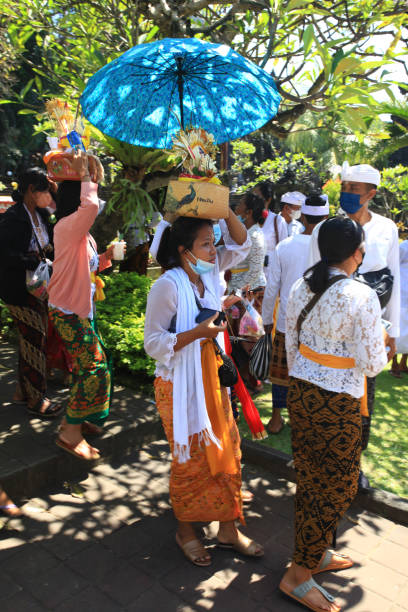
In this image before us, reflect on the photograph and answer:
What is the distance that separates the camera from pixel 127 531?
3141 mm

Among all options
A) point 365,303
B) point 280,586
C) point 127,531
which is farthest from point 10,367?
point 365,303

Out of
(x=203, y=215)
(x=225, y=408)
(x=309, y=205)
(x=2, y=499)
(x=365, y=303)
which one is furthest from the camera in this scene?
(x=309, y=205)

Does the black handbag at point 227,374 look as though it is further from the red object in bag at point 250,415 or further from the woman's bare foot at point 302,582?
the woman's bare foot at point 302,582

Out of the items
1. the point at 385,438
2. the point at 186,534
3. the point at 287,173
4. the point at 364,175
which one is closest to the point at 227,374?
the point at 186,534

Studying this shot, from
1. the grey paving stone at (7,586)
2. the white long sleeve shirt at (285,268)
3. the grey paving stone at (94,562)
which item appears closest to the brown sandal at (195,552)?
the grey paving stone at (94,562)

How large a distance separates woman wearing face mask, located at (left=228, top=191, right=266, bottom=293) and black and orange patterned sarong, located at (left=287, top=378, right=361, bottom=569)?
2.50 m

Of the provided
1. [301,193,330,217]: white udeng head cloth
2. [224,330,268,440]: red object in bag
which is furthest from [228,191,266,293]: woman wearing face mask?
[224,330,268,440]: red object in bag

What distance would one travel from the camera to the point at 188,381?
2.68m

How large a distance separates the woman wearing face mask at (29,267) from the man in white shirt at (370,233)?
2.20 m

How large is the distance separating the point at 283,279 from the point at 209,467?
2.18 m

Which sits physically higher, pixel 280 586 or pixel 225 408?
A: pixel 225 408

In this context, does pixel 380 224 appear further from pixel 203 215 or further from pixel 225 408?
pixel 225 408

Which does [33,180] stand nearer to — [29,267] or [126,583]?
[29,267]

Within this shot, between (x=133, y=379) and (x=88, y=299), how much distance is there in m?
2.01
